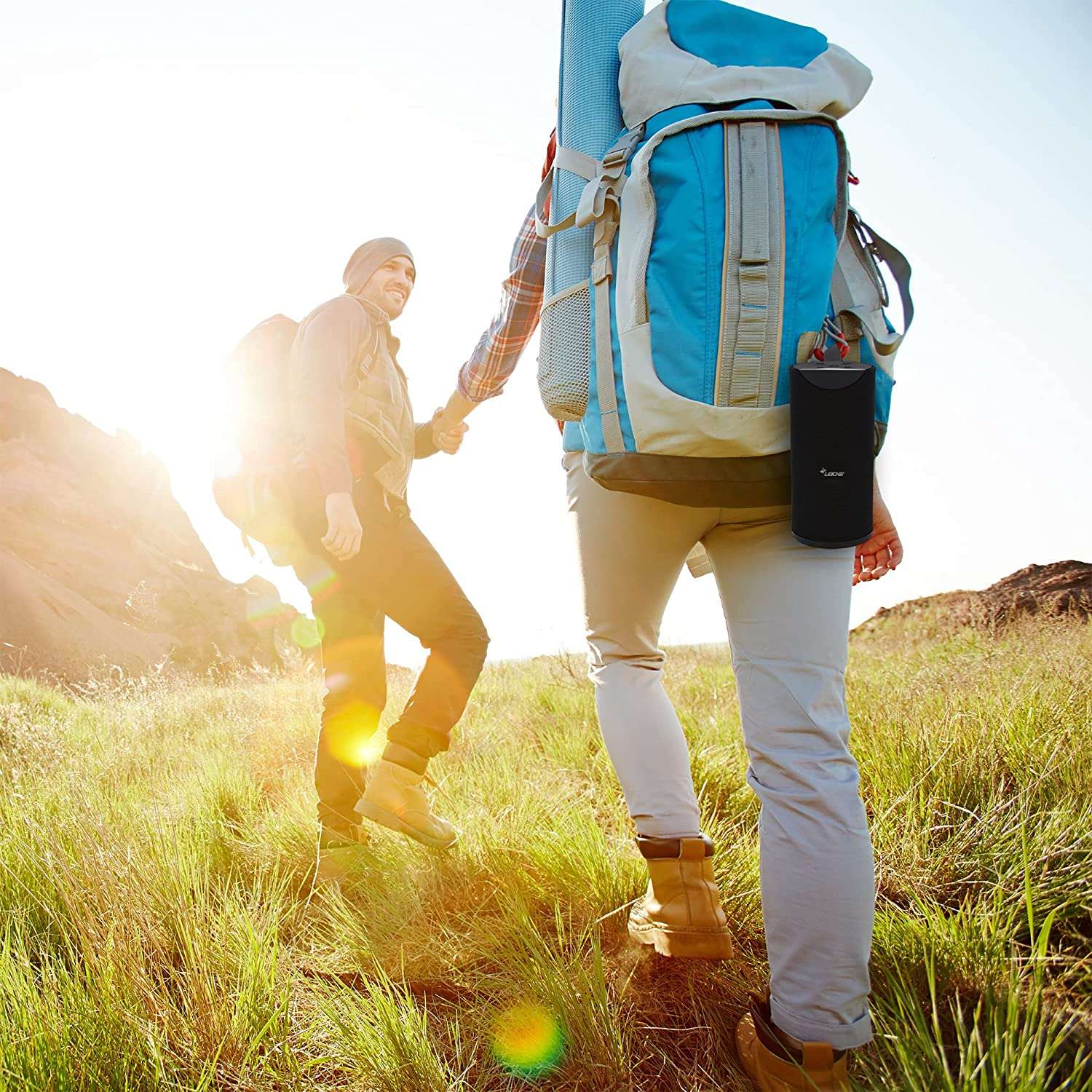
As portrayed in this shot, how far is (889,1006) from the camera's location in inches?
50.9

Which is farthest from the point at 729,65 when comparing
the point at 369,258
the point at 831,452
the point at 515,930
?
the point at 515,930

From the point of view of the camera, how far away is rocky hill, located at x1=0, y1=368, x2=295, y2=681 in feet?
73.7

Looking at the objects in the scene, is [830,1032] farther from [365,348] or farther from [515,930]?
[365,348]

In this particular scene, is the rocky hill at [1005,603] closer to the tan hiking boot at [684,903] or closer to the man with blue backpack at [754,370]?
the tan hiking boot at [684,903]

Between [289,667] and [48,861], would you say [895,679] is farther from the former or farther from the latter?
[289,667]

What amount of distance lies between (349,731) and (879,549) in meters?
1.76

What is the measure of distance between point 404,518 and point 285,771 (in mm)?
1694

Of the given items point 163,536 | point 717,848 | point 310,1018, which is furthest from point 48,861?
point 163,536

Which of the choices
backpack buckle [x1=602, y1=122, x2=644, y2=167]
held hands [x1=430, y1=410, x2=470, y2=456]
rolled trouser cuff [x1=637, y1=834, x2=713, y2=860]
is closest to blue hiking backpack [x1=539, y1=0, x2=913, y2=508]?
backpack buckle [x1=602, y1=122, x2=644, y2=167]

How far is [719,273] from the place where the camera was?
3.65 feet

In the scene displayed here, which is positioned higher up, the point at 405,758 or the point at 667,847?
the point at 667,847

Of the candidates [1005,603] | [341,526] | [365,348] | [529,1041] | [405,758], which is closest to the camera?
[529,1041]

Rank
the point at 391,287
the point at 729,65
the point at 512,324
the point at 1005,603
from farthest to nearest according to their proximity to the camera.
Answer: the point at 1005,603, the point at 391,287, the point at 512,324, the point at 729,65

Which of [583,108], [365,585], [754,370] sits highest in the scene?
[583,108]
